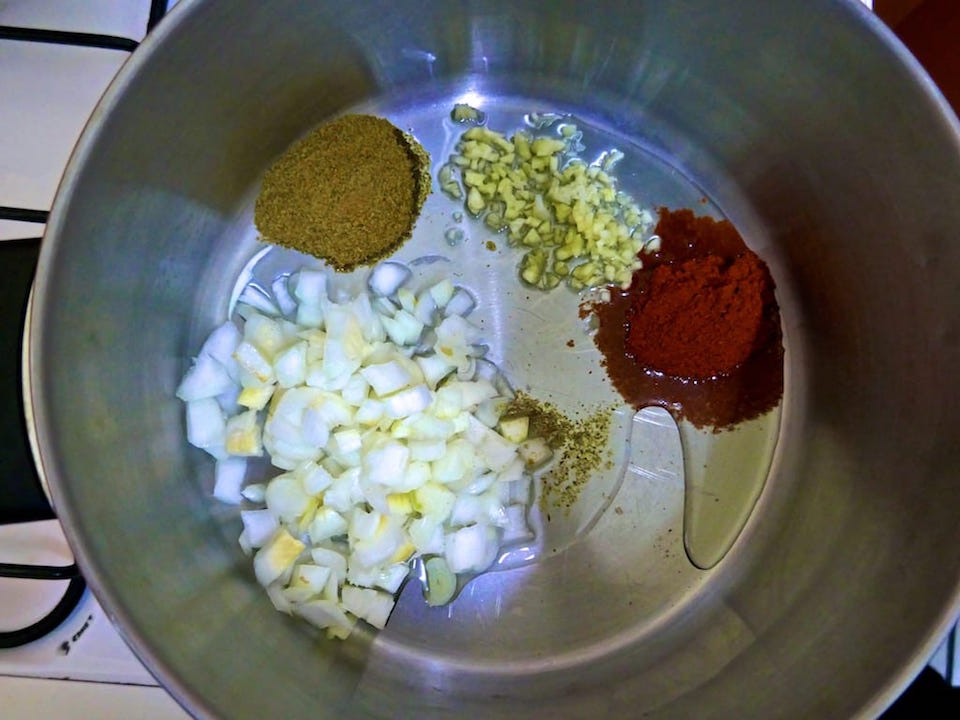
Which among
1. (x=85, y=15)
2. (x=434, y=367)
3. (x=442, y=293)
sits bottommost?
(x=434, y=367)

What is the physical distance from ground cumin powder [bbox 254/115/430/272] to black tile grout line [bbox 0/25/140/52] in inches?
9.5

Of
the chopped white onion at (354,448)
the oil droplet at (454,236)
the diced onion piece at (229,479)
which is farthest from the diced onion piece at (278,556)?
the oil droplet at (454,236)

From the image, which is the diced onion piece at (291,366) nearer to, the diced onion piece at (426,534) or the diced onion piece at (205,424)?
the diced onion piece at (205,424)

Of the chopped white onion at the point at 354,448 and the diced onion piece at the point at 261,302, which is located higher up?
the diced onion piece at the point at 261,302

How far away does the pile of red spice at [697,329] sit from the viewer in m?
0.96

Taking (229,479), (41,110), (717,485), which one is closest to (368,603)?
(229,479)

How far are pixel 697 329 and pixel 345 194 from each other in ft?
1.73

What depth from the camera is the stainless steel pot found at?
0.76 meters

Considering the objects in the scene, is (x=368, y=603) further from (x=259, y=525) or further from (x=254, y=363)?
(x=254, y=363)

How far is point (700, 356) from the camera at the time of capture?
0.98 meters

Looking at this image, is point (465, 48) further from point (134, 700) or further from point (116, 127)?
point (134, 700)

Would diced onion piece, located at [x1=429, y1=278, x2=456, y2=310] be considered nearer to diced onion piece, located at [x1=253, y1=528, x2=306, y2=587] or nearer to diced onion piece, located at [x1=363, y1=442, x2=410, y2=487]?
diced onion piece, located at [x1=363, y1=442, x2=410, y2=487]

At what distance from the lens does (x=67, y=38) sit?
0.88 metres

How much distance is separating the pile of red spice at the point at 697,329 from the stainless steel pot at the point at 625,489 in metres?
0.07
